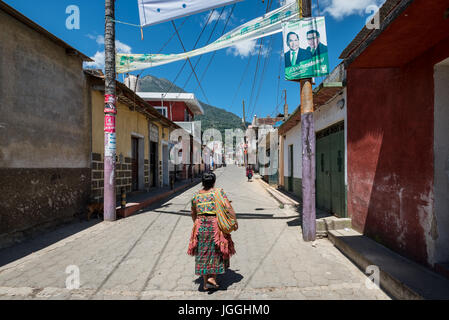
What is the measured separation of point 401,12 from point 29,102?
628cm

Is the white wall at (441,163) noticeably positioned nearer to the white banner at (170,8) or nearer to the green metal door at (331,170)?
the green metal door at (331,170)

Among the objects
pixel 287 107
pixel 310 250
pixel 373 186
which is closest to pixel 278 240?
pixel 310 250

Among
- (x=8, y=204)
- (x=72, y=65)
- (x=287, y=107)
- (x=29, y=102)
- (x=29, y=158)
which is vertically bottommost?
(x=8, y=204)

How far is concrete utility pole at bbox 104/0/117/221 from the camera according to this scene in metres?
6.54

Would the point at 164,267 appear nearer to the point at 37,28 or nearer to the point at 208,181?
the point at 208,181

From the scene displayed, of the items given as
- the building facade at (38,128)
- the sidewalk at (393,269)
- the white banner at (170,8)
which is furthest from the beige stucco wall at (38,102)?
the sidewalk at (393,269)

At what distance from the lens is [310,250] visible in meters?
4.43

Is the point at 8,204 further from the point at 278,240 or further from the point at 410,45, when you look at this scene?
the point at 410,45

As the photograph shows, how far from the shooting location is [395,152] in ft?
12.3

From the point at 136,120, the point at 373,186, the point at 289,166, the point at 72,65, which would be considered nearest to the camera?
the point at 373,186

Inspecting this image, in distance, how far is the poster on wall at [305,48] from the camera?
458cm

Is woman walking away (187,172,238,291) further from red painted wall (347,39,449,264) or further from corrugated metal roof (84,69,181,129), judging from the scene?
corrugated metal roof (84,69,181,129)

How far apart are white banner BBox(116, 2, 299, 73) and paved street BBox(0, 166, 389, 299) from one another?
4423 millimetres

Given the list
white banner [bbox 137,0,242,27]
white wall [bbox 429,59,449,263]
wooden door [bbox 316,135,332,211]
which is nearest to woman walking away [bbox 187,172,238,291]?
white wall [bbox 429,59,449,263]
